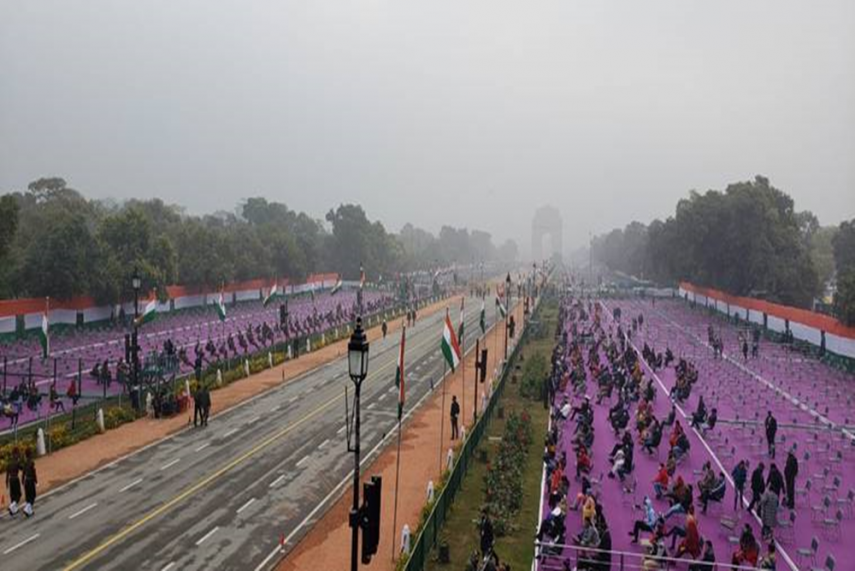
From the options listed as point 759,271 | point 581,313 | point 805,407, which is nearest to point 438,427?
point 805,407

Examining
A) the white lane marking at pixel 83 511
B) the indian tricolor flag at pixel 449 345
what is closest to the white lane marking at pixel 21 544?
the white lane marking at pixel 83 511

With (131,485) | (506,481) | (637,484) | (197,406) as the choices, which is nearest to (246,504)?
(131,485)

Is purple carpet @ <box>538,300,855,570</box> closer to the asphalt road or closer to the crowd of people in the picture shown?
the crowd of people

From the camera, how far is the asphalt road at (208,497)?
17797 millimetres

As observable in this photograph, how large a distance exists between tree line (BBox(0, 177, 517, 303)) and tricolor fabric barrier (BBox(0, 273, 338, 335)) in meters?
1.26

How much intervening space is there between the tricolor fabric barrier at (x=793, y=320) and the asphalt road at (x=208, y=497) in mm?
32827

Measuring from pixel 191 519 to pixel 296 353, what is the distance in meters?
29.5

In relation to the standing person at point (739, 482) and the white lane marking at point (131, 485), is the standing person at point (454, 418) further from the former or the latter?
the white lane marking at point (131, 485)

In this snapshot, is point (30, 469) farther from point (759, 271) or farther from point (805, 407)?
point (759, 271)

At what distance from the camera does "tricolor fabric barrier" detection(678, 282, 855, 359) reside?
163 ft

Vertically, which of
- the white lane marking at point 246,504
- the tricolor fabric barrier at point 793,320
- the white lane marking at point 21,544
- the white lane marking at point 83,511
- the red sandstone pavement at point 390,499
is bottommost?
the red sandstone pavement at point 390,499

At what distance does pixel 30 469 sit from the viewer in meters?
20.2

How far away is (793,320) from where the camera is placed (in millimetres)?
59469

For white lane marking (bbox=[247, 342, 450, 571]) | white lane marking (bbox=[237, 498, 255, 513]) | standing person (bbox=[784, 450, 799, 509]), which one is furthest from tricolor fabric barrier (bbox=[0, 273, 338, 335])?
standing person (bbox=[784, 450, 799, 509])
